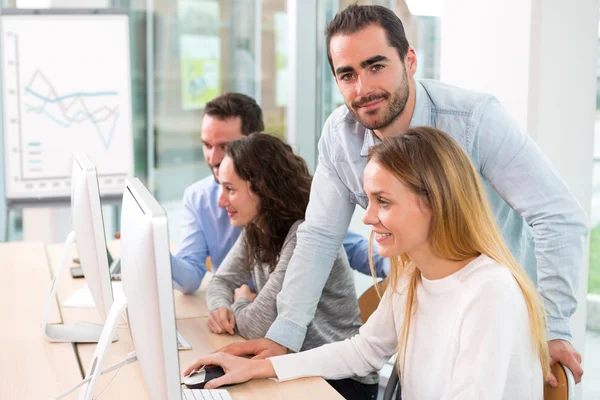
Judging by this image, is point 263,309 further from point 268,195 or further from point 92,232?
point 92,232

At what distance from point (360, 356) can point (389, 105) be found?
24.1 inches

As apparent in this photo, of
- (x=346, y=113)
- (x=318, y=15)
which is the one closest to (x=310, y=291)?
(x=346, y=113)

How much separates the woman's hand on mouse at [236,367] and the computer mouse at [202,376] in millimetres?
13

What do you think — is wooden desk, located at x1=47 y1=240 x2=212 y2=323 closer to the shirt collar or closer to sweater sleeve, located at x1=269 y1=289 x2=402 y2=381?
sweater sleeve, located at x1=269 y1=289 x2=402 y2=381

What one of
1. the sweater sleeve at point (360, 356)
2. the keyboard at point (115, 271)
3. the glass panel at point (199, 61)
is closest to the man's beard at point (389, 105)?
the sweater sleeve at point (360, 356)

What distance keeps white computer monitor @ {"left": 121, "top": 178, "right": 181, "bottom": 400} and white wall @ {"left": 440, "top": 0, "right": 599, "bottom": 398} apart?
4.70 ft

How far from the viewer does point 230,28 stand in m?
4.86

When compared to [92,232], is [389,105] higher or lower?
higher

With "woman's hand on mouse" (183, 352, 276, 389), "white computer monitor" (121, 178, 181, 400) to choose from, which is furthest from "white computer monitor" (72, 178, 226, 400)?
"woman's hand on mouse" (183, 352, 276, 389)

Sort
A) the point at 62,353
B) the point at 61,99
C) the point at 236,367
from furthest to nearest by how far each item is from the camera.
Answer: the point at 61,99, the point at 62,353, the point at 236,367

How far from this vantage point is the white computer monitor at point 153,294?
108 centimetres

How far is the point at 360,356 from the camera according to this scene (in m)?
1.78

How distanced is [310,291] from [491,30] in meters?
1.05

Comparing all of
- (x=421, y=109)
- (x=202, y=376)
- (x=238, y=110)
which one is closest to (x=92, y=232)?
(x=202, y=376)
